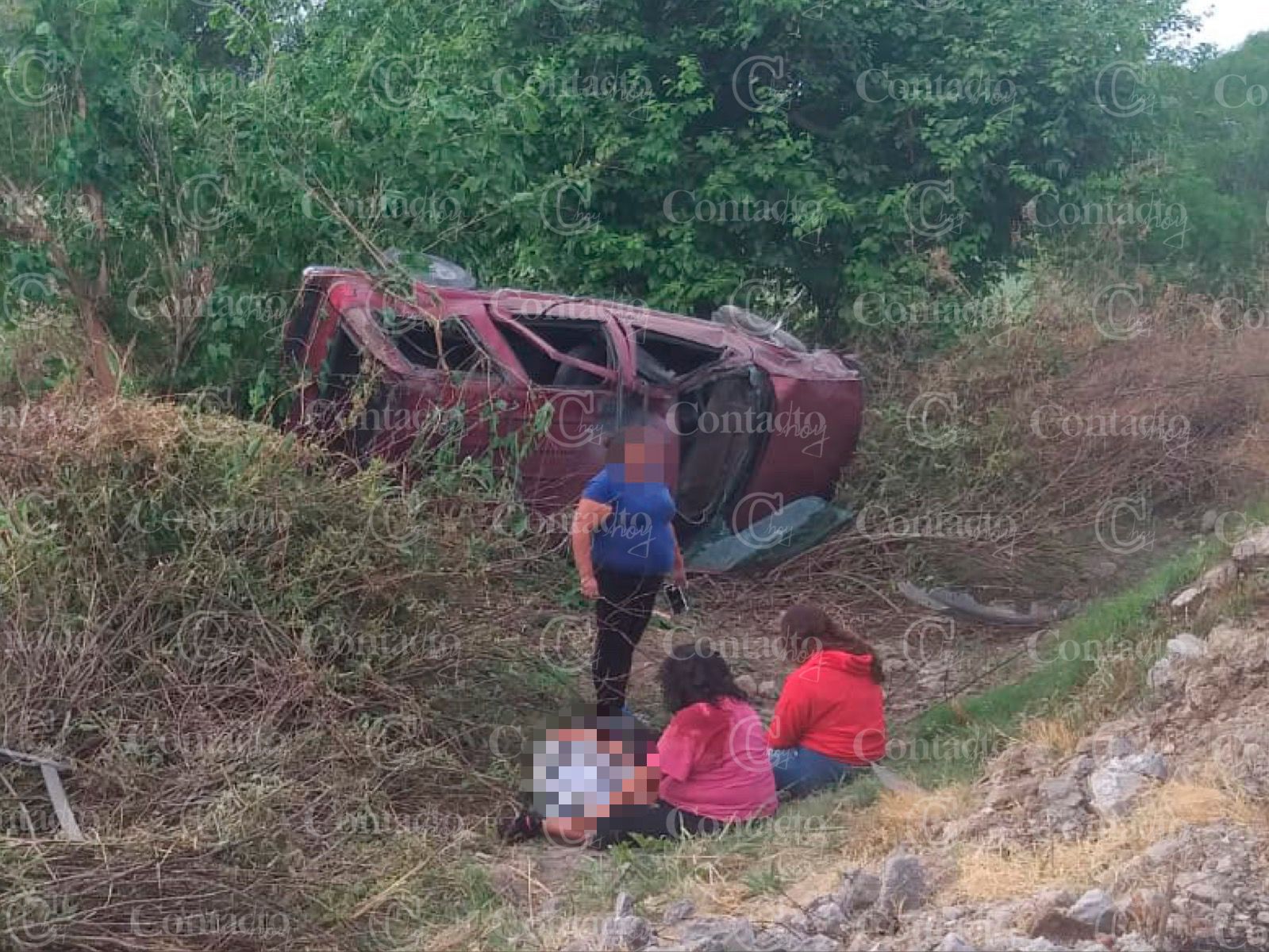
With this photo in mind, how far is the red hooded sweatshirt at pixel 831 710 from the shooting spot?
5.82m

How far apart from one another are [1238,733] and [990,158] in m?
7.07

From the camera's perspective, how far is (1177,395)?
10.0 metres

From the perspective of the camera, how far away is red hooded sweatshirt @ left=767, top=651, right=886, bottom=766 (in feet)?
19.1

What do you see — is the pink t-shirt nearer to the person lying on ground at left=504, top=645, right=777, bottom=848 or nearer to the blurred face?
the person lying on ground at left=504, top=645, right=777, bottom=848

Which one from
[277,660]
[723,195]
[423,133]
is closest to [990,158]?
[723,195]

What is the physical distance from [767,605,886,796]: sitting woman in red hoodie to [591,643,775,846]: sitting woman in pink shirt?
41cm

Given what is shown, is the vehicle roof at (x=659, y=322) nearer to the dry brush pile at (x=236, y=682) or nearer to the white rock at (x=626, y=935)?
the dry brush pile at (x=236, y=682)

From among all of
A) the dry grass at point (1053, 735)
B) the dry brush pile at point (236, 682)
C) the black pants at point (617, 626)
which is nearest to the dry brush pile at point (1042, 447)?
the black pants at point (617, 626)

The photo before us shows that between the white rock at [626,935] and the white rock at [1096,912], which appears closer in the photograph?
the white rock at [1096,912]

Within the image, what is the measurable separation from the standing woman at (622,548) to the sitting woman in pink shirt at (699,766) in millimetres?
846

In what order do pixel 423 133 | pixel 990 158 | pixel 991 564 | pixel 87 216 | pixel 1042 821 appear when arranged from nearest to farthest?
pixel 1042 821 < pixel 87 216 < pixel 423 133 < pixel 991 564 < pixel 990 158

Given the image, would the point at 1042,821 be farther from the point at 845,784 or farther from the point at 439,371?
the point at 439,371

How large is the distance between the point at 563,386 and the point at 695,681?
3034 millimetres

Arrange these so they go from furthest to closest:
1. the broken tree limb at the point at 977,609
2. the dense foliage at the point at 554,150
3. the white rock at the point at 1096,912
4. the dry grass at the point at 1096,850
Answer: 1. the broken tree limb at the point at 977,609
2. the dense foliage at the point at 554,150
3. the dry grass at the point at 1096,850
4. the white rock at the point at 1096,912
